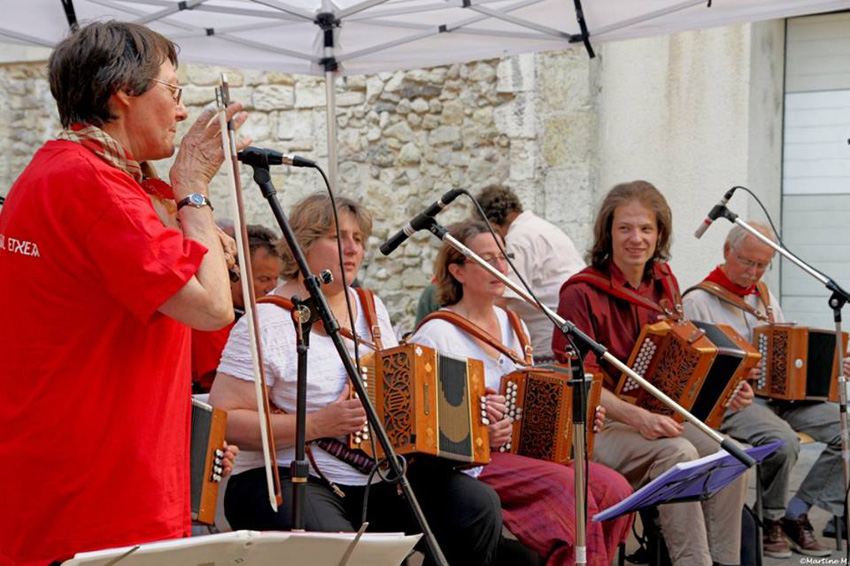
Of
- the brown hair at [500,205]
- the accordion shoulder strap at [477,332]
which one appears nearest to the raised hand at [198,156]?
the accordion shoulder strap at [477,332]

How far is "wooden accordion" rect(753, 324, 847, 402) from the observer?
5145 millimetres

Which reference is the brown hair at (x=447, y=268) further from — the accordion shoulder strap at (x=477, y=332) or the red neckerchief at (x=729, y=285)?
the red neckerchief at (x=729, y=285)

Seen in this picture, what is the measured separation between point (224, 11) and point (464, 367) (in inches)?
98.5

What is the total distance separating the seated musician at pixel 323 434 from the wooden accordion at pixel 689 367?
1007mm

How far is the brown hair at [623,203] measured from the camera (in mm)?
4773

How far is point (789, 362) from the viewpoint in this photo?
17.0 feet

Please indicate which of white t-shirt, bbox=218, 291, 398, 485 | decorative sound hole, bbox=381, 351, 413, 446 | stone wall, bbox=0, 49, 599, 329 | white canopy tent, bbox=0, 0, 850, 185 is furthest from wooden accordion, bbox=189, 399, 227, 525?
stone wall, bbox=0, 49, 599, 329

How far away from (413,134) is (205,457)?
5400 mm

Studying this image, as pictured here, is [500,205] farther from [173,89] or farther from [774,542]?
[173,89]

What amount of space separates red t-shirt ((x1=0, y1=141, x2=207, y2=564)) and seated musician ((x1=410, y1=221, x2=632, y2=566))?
1.80m

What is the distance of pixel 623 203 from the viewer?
4.76 m

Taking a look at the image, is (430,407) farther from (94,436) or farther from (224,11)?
(224,11)

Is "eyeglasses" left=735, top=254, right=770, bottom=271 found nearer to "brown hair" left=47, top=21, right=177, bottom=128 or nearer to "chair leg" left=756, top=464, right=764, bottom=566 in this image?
"chair leg" left=756, top=464, right=764, bottom=566

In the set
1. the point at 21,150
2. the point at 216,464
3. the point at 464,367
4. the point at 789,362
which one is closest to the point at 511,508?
the point at 464,367
